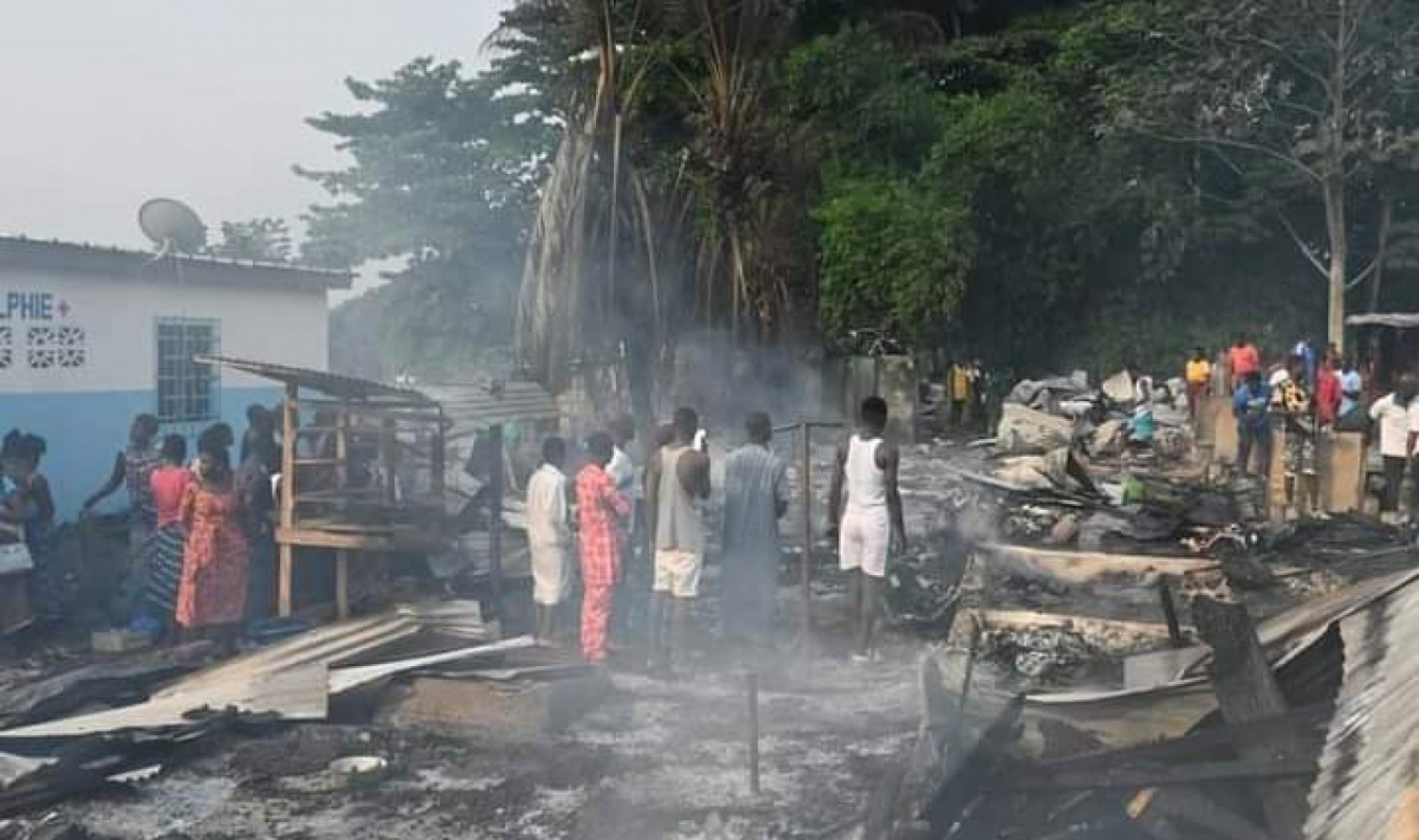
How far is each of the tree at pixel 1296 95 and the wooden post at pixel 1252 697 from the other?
64.3 feet

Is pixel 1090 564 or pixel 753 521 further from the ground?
pixel 753 521

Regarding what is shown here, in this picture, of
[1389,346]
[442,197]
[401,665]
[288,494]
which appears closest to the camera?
[401,665]

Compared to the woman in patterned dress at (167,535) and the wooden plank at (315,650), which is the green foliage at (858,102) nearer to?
the woman in patterned dress at (167,535)

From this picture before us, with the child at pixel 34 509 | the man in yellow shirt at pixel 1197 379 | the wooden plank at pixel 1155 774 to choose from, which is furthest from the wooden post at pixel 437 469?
the man in yellow shirt at pixel 1197 379

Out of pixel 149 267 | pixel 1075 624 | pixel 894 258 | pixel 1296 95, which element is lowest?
pixel 1075 624

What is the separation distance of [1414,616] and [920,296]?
19.7 meters

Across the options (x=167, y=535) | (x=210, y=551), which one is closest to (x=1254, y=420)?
(x=210, y=551)

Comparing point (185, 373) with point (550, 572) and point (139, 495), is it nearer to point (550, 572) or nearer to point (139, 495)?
point (139, 495)

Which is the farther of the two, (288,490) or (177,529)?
(288,490)

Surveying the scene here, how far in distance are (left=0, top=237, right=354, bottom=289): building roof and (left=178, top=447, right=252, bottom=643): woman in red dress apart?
3904mm

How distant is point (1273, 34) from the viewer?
21.8 meters

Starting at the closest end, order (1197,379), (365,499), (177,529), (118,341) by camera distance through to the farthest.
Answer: (177,529) < (365,499) < (118,341) < (1197,379)

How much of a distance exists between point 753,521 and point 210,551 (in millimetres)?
3269

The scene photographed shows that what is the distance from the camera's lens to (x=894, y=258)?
23047 millimetres
